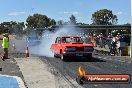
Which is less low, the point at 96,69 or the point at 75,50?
the point at 75,50

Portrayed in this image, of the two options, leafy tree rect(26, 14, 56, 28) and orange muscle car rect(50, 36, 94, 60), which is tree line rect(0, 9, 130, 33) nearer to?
leafy tree rect(26, 14, 56, 28)

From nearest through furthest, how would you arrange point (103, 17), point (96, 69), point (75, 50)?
point (96, 69)
point (75, 50)
point (103, 17)

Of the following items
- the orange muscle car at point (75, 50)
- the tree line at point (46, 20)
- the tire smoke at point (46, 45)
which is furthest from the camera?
the tree line at point (46, 20)

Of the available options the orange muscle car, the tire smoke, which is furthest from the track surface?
the tire smoke

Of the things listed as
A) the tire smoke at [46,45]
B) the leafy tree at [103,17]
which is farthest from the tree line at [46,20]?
the tire smoke at [46,45]

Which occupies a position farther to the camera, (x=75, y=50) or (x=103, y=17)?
(x=103, y=17)

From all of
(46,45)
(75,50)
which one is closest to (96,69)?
(75,50)

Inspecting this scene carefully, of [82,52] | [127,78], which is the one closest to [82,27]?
[82,52]

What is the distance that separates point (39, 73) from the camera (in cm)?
1520

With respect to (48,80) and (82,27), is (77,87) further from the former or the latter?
(82,27)

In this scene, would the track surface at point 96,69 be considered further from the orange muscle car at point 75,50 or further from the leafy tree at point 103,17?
the leafy tree at point 103,17

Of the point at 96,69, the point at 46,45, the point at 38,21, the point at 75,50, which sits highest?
the point at 38,21

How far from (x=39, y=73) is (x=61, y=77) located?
1509mm

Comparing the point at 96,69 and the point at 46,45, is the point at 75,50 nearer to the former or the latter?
the point at 96,69
